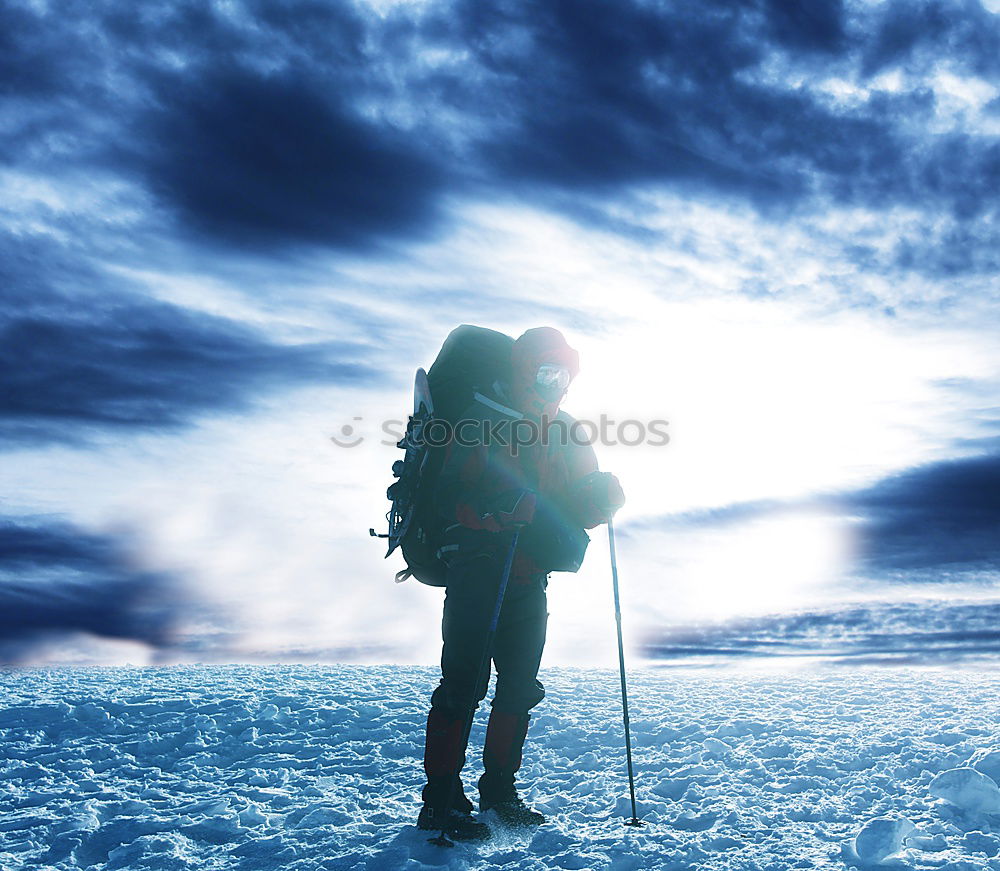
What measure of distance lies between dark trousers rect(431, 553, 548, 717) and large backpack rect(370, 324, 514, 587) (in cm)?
29

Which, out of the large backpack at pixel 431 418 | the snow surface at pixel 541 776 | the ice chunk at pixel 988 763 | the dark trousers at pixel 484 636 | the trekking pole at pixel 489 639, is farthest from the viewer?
the ice chunk at pixel 988 763

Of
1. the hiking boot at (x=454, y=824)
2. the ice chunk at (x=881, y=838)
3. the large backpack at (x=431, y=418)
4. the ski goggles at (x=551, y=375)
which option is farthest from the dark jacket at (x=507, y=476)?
the ice chunk at (x=881, y=838)

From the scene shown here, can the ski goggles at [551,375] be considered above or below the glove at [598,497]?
above

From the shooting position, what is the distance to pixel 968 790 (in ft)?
17.0

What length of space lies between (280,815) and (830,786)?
3.86 metres

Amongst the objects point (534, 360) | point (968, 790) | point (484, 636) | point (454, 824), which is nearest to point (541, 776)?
point (454, 824)

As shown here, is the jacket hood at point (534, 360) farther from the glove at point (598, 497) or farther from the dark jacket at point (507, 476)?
the glove at point (598, 497)

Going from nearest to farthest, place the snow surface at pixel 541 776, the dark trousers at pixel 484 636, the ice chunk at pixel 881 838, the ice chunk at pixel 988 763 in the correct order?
1. the ice chunk at pixel 881 838
2. the snow surface at pixel 541 776
3. the dark trousers at pixel 484 636
4. the ice chunk at pixel 988 763

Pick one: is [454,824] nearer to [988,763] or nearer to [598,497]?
[598,497]

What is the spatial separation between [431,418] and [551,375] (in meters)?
0.88

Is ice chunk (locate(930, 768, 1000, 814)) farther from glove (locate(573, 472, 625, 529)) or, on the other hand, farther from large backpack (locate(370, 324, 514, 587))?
large backpack (locate(370, 324, 514, 587))

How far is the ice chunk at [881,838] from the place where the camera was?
462 centimetres

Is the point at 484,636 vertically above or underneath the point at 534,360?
underneath

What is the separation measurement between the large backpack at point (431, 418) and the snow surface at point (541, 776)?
177 cm
